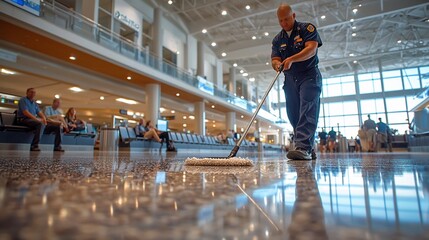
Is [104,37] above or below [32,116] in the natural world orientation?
above

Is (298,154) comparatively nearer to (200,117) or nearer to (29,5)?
(29,5)

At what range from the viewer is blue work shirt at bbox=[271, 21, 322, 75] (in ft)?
7.76

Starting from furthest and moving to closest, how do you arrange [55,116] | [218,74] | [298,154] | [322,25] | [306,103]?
1. [218,74]
2. [322,25]
3. [55,116]
4. [306,103]
5. [298,154]

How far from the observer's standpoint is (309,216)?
0.29 meters

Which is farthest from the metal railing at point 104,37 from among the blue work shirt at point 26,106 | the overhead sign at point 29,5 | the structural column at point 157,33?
the blue work shirt at point 26,106

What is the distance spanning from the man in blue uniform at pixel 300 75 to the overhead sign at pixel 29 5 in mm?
7877

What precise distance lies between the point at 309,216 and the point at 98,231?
0.68 feet

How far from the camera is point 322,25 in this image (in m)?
15.9

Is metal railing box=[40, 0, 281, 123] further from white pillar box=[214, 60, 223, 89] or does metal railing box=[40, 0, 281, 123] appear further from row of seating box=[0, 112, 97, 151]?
white pillar box=[214, 60, 223, 89]

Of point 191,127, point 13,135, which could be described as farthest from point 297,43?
point 191,127

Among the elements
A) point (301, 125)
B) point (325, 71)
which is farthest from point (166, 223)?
point (325, 71)

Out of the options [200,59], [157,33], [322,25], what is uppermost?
[322,25]

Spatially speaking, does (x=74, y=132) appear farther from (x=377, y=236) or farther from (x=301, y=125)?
(x=377, y=236)

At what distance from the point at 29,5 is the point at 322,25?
48.0 ft
